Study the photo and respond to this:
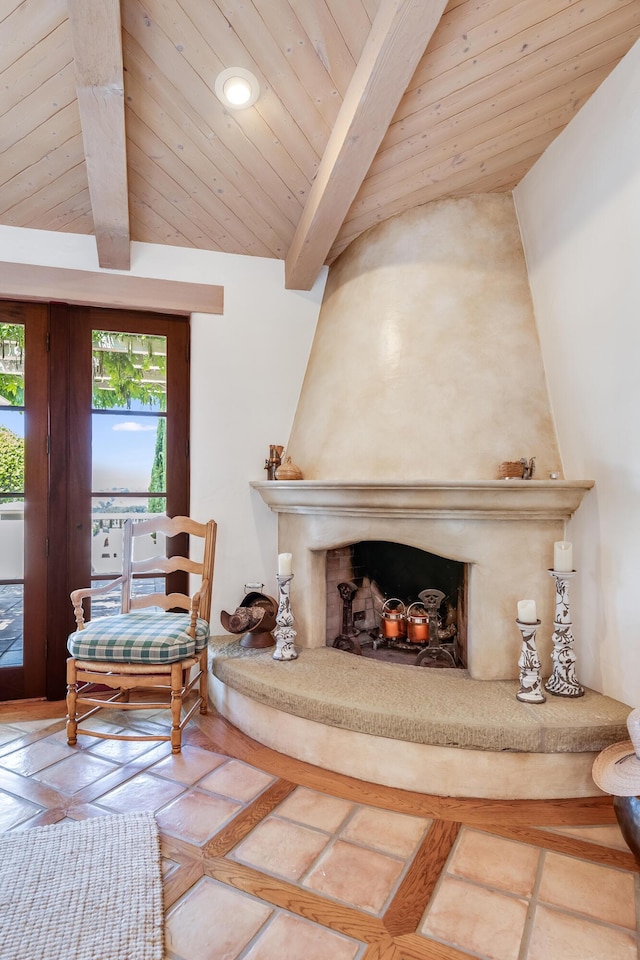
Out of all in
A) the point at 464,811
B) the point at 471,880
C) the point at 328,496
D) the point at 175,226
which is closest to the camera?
the point at 471,880

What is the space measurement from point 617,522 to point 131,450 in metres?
2.44

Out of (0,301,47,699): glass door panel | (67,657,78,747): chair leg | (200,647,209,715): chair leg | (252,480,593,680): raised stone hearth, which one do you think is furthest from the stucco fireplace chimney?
(0,301,47,699): glass door panel

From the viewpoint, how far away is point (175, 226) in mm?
2920

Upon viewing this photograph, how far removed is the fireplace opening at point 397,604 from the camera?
9.18 feet

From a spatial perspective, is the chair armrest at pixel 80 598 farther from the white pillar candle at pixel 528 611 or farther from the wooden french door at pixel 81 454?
the white pillar candle at pixel 528 611

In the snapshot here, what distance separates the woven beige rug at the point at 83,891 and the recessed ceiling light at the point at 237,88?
275 centimetres

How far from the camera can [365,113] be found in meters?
2.04

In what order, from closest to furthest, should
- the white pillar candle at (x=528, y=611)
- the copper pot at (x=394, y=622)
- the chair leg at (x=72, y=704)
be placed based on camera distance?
1. the white pillar candle at (x=528, y=611)
2. the chair leg at (x=72, y=704)
3. the copper pot at (x=394, y=622)

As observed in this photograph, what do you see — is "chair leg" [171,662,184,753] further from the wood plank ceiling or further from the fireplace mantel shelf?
the wood plank ceiling

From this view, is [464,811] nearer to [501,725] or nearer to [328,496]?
[501,725]

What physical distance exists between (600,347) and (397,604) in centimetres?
165

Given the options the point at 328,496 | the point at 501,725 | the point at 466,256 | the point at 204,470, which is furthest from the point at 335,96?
the point at 501,725

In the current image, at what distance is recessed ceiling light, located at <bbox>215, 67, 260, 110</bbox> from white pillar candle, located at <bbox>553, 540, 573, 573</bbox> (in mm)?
2224

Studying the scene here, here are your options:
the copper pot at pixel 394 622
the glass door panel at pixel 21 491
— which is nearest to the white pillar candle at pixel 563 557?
the copper pot at pixel 394 622
